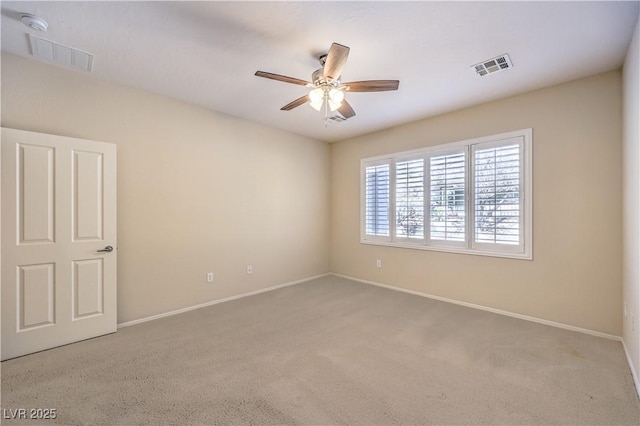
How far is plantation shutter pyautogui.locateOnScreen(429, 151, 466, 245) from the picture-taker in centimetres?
388

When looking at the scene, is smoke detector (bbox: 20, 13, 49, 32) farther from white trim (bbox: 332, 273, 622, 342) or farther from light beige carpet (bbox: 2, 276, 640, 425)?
white trim (bbox: 332, 273, 622, 342)

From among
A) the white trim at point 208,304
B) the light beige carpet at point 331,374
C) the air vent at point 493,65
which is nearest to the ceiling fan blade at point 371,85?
the air vent at point 493,65

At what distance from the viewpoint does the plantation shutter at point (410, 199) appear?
14.2ft

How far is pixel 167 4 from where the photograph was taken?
1.95 metres

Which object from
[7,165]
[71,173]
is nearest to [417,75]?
[71,173]

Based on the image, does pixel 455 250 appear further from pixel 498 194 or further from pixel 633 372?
pixel 633 372

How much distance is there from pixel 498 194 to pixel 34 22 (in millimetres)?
4788

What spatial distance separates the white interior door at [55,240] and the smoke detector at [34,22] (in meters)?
0.91

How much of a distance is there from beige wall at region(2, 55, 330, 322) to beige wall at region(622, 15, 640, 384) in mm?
4080

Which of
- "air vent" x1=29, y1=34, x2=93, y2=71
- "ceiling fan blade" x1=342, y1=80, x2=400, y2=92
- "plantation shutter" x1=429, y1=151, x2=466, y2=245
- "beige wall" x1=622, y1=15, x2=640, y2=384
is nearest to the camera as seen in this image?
"beige wall" x1=622, y1=15, x2=640, y2=384

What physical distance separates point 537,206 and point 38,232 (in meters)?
5.20

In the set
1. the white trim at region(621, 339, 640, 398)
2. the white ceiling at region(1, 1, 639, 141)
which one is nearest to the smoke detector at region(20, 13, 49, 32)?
the white ceiling at region(1, 1, 639, 141)

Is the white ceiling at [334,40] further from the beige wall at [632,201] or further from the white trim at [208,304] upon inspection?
the white trim at [208,304]

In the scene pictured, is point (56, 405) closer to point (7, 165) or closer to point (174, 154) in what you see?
point (7, 165)
